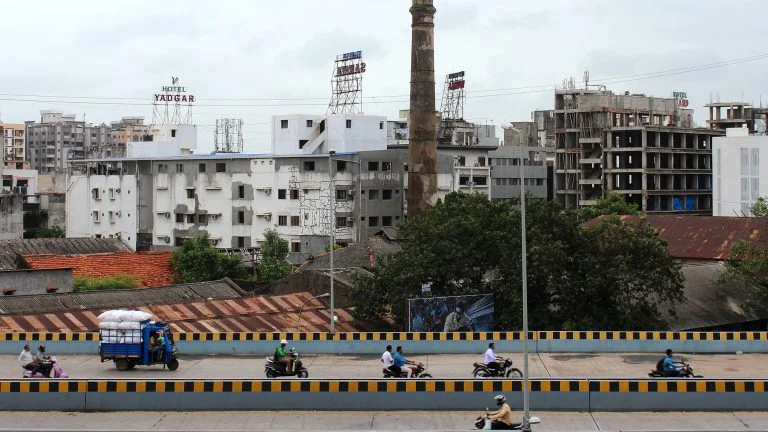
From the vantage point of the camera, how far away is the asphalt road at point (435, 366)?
106 feet

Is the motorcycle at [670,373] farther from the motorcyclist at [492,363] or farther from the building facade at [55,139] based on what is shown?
the building facade at [55,139]

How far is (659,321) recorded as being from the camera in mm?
43062

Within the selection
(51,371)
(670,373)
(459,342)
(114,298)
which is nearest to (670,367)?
(670,373)

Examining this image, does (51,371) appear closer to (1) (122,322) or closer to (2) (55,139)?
(1) (122,322)

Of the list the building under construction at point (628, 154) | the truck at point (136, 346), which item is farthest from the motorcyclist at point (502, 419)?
the building under construction at point (628, 154)

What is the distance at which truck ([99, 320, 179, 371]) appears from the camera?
3184cm

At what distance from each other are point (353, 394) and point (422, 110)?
39799 mm

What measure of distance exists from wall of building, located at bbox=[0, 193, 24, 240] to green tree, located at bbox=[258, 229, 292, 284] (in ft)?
79.0

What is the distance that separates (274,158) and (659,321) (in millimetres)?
45516

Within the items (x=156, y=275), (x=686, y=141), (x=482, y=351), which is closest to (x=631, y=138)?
(x=686, y=141)

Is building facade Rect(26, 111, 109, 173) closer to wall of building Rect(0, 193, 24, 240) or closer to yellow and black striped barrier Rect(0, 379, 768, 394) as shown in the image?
wall of building Rect(0, 193, 24, 240)

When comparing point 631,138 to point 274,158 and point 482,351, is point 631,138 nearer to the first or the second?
point 274,158

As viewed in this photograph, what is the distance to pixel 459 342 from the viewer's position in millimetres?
36938

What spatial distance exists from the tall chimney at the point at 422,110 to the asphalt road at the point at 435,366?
3169cm
